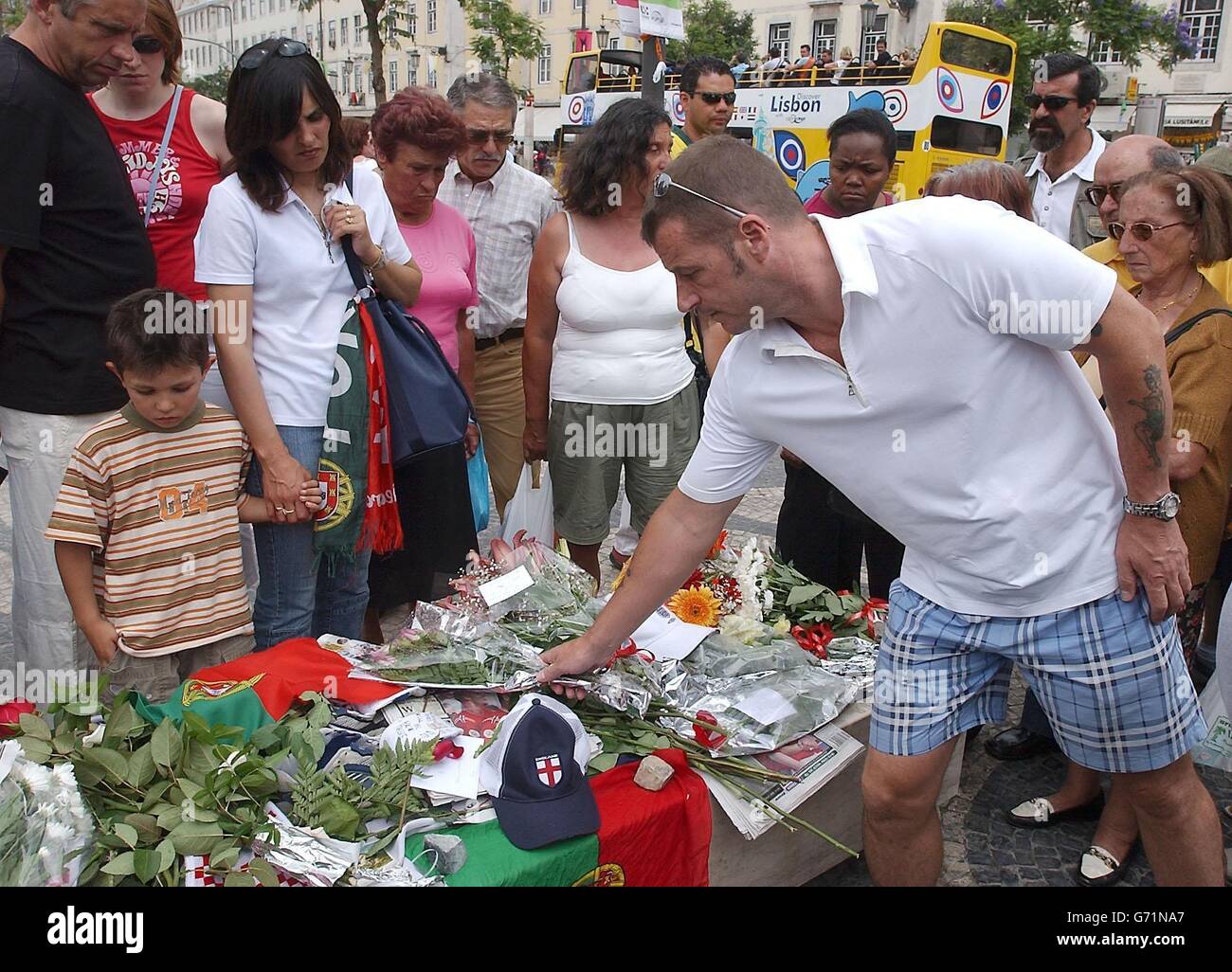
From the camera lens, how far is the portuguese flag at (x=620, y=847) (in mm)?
2068

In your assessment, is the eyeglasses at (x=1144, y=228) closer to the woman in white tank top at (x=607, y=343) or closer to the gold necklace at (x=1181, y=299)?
the gold necklace at (x=1181, y=299)

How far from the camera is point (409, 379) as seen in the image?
3.11m

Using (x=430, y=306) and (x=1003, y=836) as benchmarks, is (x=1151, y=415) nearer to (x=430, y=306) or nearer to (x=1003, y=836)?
(x=1003, y=836)

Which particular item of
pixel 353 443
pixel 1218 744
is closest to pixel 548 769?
pixel 353 443

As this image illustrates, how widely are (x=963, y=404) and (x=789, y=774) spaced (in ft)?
3.47

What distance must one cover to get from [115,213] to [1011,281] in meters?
2.29

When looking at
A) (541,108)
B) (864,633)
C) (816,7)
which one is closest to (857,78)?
(864,633)

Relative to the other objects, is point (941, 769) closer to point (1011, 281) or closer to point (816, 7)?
point (1011, 281)

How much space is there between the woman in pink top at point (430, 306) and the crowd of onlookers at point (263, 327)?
11mm

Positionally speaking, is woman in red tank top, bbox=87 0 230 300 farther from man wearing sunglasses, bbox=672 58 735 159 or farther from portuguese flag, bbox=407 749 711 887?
man wearing sunglasses, bbox=672 58 735 159

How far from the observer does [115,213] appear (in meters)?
2.75

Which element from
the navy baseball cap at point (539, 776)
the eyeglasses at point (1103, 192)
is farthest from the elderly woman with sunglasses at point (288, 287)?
the eyeglasses at point (1103, 192)

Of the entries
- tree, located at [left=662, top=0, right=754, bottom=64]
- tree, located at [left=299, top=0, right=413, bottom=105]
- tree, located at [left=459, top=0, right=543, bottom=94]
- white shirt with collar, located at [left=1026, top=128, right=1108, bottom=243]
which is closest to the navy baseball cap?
white shirt with collar, located at [left=1026, top=128, right=1108, bottom=243]

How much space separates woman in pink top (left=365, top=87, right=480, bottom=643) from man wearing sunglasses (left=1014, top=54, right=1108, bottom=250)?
3023 mm
